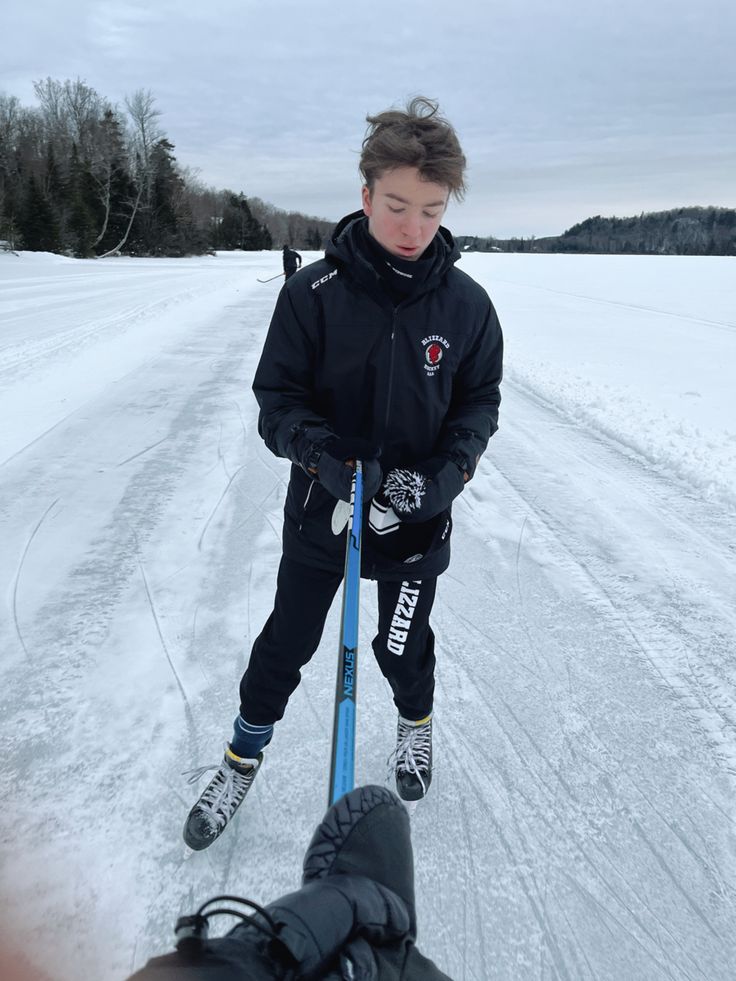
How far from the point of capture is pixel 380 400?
75.1 inches

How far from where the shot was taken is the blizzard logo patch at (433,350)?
6.24 ft

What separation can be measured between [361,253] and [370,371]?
321mm

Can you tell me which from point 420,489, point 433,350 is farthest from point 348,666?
point 433,350

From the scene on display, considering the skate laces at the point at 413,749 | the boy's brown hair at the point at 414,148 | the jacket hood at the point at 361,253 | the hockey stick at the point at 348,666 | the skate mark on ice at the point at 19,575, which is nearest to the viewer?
the hockey stick at the point at 348,666

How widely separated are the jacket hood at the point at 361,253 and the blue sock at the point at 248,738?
143 centimetres

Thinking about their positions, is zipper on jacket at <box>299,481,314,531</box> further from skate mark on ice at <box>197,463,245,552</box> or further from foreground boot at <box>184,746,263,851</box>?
skate mark on ice at <box>197,463,245,552</box>

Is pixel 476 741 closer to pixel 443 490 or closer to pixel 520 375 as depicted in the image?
pixel 443 490

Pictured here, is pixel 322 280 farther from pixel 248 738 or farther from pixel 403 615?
pixel 248 738

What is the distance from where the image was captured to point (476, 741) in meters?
2.51

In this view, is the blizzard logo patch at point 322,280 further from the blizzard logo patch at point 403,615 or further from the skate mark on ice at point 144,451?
the skate mark on ice at point 144,451

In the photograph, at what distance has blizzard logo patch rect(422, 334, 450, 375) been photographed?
1.90 metres

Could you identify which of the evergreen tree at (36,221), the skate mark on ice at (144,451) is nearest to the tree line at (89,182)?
the evergreen tree at (36,221)

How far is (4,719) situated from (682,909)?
2.36 meters

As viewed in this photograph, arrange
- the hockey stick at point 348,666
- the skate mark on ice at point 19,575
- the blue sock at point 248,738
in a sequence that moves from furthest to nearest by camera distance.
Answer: the skate mark on ice at point 19,575
the blue sock at point 248,738
the hockey stick at point 348,666
